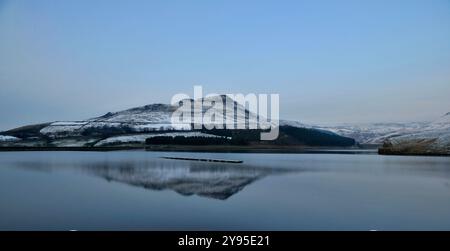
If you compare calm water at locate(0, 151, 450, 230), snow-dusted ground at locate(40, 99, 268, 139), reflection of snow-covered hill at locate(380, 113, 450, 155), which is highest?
snow-dusted ground at locate(40, 99, 268, 139)

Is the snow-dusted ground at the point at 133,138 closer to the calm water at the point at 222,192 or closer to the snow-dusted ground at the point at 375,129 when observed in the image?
the calm water at the point at 222,192

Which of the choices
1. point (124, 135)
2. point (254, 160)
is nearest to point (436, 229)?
point (254, 160)

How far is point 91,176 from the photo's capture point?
4.25m

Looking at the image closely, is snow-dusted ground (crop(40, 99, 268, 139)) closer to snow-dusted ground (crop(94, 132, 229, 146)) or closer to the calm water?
snow-dusted ground (crop(94, 132, 229, 146))

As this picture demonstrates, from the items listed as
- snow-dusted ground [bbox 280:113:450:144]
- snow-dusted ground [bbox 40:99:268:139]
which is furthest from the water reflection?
snow-dusted ground [bbox 280:113:450:144]

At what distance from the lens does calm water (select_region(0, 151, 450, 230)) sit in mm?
3213

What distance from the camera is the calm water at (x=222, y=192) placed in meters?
3.21

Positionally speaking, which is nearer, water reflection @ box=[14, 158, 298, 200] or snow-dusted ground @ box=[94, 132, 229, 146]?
water reflection @ box=[14, 158, 298, 200]

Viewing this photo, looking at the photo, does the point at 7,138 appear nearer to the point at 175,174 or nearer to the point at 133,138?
the point at 133,138

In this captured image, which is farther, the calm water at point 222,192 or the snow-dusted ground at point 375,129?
the snow-dusted ground at point 375,129

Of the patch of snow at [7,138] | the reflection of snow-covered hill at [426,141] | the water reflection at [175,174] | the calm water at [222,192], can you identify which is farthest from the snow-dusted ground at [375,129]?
the patch of snow at [7,138]
